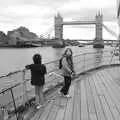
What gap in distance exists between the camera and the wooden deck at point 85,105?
4.10 m

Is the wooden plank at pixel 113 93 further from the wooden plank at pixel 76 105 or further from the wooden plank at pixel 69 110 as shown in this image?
the wooden plank at pixel 69 110

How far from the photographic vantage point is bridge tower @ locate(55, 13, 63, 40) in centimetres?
9097

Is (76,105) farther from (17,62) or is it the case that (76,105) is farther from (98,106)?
(17,62)

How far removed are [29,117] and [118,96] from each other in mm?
2425

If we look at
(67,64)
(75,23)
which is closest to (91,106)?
(67,64)

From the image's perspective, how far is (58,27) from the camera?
97812 mm

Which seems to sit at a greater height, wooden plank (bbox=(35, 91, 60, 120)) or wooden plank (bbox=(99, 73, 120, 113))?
wooden plank (bbox=(99, 73, 120, 113))

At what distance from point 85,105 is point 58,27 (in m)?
94.2

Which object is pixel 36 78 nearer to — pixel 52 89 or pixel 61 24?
pixel 52 89

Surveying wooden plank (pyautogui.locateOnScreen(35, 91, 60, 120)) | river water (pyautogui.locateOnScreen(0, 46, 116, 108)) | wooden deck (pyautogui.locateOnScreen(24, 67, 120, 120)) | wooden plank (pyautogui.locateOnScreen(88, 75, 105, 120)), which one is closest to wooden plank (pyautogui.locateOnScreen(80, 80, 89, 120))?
wooden deck (pyautogui.locateOnScreen(24, 67, 120, 120))

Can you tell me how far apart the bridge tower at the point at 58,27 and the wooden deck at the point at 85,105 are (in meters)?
84.1

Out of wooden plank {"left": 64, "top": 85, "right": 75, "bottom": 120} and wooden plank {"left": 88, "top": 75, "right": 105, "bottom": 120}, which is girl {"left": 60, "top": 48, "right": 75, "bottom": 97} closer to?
wooden plank {"left": 64, "top": 85, "right": 75, "bottom": 120}

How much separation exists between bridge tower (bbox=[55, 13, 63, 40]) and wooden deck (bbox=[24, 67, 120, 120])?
8406 cm

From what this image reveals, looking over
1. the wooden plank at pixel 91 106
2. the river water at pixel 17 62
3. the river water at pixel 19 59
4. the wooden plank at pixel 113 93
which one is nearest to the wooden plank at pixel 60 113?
the wooden plank at pixel 91 106
